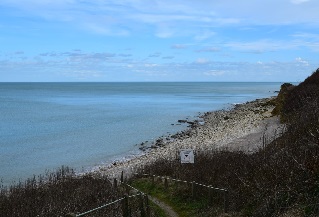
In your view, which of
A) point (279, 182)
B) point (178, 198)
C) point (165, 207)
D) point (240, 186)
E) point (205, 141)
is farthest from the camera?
point (205, 141)

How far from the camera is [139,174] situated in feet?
75.3

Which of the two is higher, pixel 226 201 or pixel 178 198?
pixel 226 201

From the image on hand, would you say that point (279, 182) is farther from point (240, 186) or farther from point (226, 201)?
point (226, 201)

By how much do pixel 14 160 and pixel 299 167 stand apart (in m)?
32.0

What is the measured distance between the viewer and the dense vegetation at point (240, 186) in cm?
1014

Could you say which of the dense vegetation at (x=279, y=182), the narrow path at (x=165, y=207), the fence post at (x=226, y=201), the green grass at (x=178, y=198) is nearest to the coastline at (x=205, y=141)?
the green grass at (x=178, y=198)

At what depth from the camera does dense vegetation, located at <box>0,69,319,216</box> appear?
10141 mm

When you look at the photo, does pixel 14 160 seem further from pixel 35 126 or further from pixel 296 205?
pixel 296 205

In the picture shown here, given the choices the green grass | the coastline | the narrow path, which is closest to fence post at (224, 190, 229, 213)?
the green grass

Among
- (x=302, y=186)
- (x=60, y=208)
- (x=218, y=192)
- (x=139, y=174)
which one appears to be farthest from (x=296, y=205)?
(x=139, y=174)

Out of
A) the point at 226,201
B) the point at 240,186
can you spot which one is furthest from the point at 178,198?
the point at 240,186

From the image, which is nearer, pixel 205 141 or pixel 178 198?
pixel 178 198

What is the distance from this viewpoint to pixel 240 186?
544 inches

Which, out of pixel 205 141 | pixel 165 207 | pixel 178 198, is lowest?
pixel 205 141
